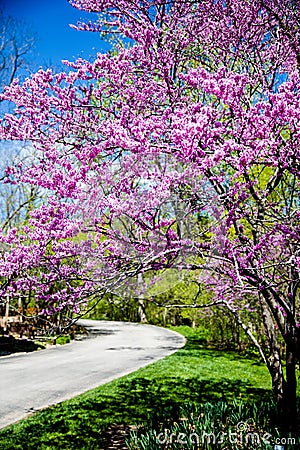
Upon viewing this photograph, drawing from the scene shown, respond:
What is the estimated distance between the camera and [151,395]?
8.07 metres

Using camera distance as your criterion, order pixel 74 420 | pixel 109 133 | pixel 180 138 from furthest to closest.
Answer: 1. pixel 74 420
2. pixel 109 133
3. pixel 180 138

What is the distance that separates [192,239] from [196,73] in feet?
4.98

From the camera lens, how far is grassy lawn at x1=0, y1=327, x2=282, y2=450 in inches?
220

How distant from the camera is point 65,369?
11.7m

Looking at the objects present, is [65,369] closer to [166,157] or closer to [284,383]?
[284,383]

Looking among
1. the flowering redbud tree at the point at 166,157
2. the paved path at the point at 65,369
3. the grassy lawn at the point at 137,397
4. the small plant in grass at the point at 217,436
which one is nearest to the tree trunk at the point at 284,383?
the flowering redbud tree at the point at 166,157

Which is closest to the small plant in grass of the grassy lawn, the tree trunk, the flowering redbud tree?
the tree trunk

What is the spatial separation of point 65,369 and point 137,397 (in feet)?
14.6

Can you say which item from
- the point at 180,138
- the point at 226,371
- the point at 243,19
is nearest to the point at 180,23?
the point at 243,19

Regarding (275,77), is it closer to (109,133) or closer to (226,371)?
(109,133)
